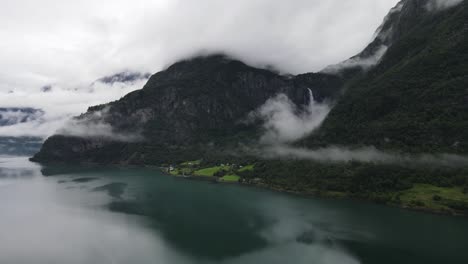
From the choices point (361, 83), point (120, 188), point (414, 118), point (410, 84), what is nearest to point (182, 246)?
point (120, 188)

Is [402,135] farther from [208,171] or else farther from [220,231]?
[208,171]

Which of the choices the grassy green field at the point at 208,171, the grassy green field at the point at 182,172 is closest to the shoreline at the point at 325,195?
the grassy green field at the point at 208,171

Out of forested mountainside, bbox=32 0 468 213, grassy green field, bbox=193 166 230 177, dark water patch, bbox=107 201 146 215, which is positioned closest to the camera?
dark water patch, bbox=107 201 146 215

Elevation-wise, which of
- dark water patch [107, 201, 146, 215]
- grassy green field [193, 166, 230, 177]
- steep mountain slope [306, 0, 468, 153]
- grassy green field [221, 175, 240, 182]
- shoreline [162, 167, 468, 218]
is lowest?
shoreline [162, 167, 468, 218]

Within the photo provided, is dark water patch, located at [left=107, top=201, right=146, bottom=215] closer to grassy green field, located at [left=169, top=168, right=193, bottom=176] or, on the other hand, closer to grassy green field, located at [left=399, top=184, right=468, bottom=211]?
grassy green field, located at [left=169, top=168, right=193, bottom=176]

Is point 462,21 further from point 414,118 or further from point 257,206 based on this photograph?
point 257,206

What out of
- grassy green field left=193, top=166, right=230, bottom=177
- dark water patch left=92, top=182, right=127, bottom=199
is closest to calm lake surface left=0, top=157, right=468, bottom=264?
dark water patch left=92, top=182, right=127, bottom=199

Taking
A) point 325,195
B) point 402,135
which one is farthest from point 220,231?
point 402,135
